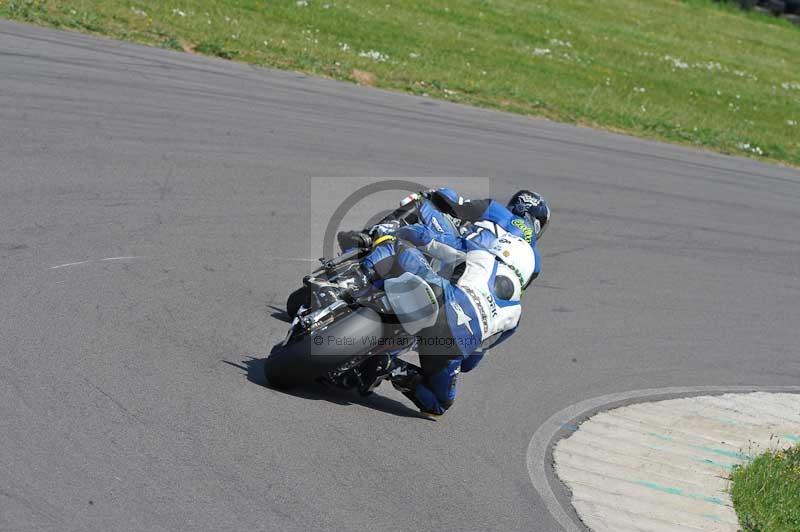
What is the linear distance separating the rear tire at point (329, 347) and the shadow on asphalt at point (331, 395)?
0.76 ft

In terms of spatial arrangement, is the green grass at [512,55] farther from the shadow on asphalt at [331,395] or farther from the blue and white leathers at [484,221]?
the shadow on asphalt at [331,395]

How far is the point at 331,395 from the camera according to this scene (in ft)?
22.7

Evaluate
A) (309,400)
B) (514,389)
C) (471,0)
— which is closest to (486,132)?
(514,389)

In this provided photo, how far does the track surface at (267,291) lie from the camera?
541cm

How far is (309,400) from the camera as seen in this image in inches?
262

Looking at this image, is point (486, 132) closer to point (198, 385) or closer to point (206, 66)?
point (206, 66)

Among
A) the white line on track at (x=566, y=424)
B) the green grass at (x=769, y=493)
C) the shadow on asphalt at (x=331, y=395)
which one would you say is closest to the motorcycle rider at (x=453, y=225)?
the shadow on asphalt at (x=331, y=395)

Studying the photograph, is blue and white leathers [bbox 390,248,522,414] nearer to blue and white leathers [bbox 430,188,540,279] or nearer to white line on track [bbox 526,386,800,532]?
blue and white leathers [bbox 430,188,540,279]

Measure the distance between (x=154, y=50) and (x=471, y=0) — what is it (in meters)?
15.2

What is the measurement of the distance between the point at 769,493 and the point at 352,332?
3.18 meters

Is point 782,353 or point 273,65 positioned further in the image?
point 273,65

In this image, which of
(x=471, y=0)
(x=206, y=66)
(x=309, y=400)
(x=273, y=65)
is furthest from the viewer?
(x=471, y=0)

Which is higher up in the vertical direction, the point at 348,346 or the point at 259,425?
the point at 348,346

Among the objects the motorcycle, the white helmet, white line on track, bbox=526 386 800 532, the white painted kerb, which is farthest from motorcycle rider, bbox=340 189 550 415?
the white painted kerb
